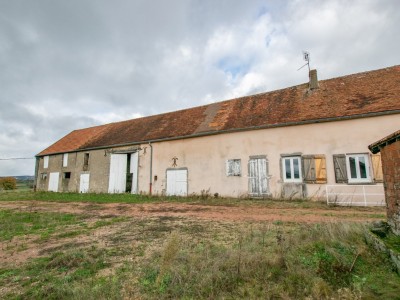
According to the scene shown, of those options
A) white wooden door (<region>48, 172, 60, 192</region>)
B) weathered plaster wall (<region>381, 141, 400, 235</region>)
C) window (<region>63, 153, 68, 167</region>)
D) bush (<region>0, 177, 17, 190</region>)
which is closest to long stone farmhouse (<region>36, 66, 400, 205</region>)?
window (<region>63, 153, 68, 167</region>)

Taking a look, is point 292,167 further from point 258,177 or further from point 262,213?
point 262,213

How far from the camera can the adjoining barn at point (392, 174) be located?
3984mm

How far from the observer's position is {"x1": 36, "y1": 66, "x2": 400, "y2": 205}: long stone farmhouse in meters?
11.7

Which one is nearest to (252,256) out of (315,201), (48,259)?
(48,259)

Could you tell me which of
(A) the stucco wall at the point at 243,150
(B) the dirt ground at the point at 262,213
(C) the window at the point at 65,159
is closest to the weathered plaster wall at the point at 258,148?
(A) the stucco wall at the point at 243,150

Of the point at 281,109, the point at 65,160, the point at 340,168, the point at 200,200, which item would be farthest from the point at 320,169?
the point at 65,160

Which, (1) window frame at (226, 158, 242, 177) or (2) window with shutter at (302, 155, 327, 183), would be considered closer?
(2) window with shutter at (302, 155, 327, 183)

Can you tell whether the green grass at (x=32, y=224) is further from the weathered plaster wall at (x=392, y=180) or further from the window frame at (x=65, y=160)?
the window frame at (x=65, y=160)

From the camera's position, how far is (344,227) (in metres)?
4.93

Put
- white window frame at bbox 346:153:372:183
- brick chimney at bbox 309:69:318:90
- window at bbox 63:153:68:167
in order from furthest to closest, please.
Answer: window at bbox 63:153:68:167 < brick chimney at bbox 309:69:318:90 < white window frame at bbox 346:153:372:183

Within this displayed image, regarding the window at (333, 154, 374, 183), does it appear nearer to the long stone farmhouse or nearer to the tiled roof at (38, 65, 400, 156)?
the long stone farmhouse

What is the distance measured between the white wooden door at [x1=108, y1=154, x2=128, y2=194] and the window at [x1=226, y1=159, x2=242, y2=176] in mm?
9100

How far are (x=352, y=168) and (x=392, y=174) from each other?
8510 mm

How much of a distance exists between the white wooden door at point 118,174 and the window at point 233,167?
29.9 feet
